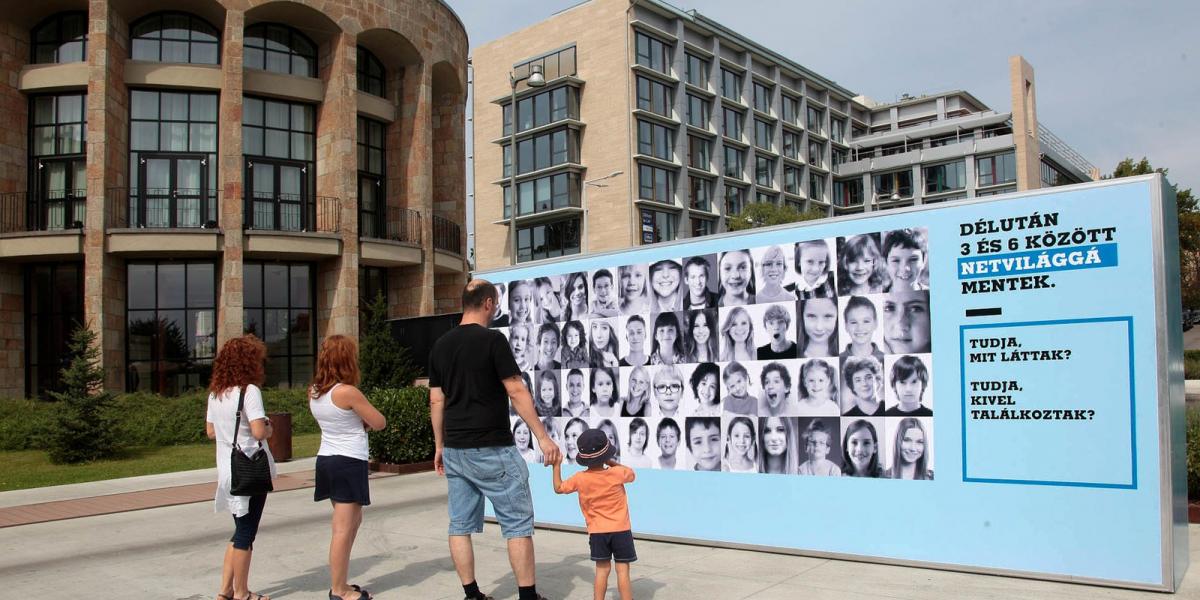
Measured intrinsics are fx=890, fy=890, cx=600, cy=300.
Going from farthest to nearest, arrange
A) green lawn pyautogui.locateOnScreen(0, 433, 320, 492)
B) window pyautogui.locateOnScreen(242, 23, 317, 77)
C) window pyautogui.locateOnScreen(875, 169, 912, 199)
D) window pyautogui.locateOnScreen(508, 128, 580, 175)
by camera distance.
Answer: window pyautogui.locateOnScreen(875, 169, 912, 199)
window pyautogui.locateOnScreen(508, 128, 580, 175)
window pyautogui.locateOnScreen(242, 23, 317, 77)
green lawn pyautogui.locateOnScreen(0, 433, 320, 492)

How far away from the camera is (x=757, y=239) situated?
285 inches

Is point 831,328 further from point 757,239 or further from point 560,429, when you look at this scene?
point 560,429

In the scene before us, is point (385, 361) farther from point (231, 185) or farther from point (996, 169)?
point (996, 169)

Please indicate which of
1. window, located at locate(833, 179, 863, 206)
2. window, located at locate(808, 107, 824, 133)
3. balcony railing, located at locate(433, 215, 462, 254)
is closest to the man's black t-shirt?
balcony railing, located at locate(433, 215, 462, 254)

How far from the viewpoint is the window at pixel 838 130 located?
82.9 metres

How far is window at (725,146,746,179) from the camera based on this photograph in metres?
66.7

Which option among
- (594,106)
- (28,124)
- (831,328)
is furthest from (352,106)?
(594,106)

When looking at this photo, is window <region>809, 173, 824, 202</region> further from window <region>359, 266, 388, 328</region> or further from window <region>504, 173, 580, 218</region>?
window <region>359, 266, 388, 328</region>

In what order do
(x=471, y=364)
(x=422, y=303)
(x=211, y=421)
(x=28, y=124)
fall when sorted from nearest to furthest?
(x=471, y=364)
(x=211, y=421)
(x=28, y=124)
(x=422, y=303)

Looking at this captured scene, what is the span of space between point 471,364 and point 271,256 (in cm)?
2282

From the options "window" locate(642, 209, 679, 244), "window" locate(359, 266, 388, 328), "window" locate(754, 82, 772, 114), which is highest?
"window" locate(754, 82, 772, 114)

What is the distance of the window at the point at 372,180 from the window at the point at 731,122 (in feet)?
134

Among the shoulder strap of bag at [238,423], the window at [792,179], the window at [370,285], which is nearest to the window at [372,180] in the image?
the window at [370,285]

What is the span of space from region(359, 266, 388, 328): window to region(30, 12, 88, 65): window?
10093 millimetres
